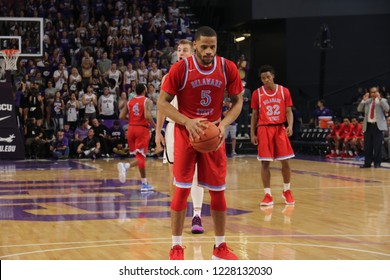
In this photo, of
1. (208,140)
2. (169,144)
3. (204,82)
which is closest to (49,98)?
(169,144)

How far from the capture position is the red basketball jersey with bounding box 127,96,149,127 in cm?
1334

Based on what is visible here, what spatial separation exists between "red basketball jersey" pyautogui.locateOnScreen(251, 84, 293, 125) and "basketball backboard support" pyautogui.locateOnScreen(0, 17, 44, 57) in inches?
522

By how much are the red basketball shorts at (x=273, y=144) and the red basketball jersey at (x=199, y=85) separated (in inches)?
174

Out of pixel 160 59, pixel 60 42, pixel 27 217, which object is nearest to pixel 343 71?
pixel 160 59

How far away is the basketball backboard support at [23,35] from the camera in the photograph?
22.7 metres

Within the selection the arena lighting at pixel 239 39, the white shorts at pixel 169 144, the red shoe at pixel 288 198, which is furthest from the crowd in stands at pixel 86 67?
the white shorts at pixel 169 144

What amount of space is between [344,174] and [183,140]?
10716 millimetres

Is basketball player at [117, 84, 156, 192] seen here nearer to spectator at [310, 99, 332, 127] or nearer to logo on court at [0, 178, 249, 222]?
logo on court at [0, 178, 249, 222]

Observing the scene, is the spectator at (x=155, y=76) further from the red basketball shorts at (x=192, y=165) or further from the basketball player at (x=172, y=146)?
the red basketball shorts at (x=192, y=165)

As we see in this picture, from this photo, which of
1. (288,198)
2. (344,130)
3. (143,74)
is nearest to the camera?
(288,198)

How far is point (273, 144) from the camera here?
11.1 m

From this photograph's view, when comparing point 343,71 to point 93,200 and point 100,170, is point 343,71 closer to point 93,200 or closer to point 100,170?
point 100,170

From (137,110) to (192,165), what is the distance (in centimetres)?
696

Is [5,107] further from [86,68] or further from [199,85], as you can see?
[199,85]
